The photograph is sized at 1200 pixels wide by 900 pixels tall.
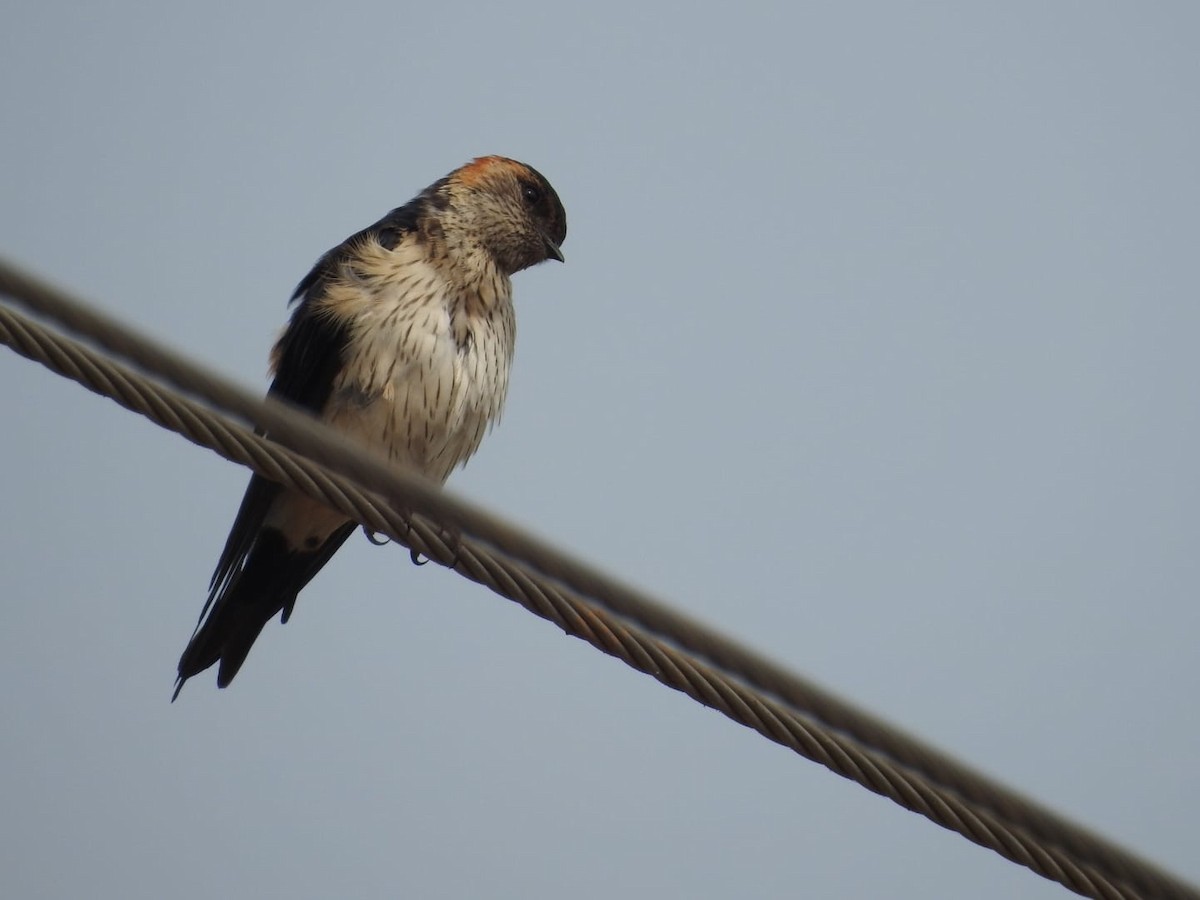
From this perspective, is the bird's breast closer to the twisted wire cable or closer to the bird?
the bird

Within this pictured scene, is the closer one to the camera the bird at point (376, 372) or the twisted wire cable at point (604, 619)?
the twisted wire cable at point (604, 619)

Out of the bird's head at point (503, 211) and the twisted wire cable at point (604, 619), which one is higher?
the bird's head at point (503, 211)

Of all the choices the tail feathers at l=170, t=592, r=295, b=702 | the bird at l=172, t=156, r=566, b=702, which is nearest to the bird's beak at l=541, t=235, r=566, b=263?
the bird at l=172, t=156, r=566, b=702

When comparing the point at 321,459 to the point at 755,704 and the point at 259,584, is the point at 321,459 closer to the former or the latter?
the point at 755,704

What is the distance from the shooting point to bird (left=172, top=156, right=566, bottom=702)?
17.4 feet

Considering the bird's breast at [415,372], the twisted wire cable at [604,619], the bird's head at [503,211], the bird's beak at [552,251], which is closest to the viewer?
the twisted wire cable at [604,619]

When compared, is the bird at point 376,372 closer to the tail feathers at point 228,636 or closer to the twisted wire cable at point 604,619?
the tail feathers at point 228,636

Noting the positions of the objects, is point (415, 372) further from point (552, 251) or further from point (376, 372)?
point (552, 251)

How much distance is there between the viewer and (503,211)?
6.38 metres

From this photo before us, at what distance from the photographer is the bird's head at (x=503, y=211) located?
6020 mm

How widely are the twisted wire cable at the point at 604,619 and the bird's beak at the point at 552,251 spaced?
3679mm

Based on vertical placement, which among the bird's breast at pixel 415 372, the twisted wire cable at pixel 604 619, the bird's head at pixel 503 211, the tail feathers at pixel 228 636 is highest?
the bird's head at pixel 503 211

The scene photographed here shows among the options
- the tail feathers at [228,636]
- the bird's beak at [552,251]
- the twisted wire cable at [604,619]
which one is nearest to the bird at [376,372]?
the tail feathers at [228,636]

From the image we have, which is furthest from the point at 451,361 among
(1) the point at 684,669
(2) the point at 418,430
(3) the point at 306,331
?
(1) the point at 684,669
